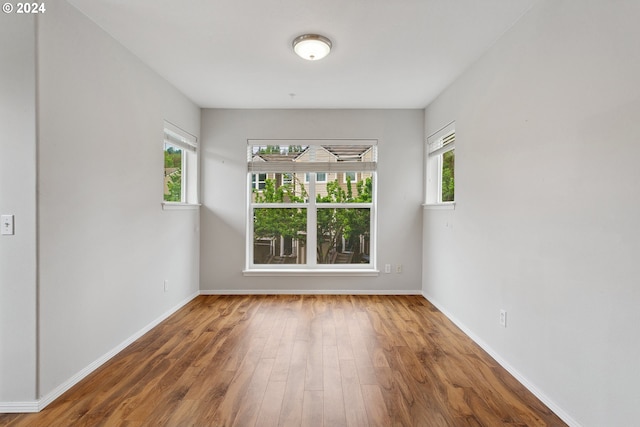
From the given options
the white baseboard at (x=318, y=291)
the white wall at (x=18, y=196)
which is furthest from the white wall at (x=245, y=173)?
the white wall at (x=18, y=196)

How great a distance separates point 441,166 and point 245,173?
260 cm

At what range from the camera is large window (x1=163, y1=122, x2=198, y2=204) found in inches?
140

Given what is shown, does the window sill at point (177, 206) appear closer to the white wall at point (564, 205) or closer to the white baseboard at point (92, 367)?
the white baseboard at point (92, 367)

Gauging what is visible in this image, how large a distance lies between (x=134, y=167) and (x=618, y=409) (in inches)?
141

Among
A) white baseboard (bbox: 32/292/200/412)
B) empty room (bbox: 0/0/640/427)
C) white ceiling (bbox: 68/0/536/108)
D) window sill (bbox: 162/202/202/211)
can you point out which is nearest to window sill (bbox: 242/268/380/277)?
empty room (bbox: 0/0/640/427)

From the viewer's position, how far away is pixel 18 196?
6.00 feet

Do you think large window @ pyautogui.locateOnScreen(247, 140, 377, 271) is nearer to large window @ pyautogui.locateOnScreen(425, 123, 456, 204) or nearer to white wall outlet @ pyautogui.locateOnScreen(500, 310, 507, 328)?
large window @ pyautogui.locateOnScreen(425, 123, 456, 204)

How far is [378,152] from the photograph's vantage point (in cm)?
434

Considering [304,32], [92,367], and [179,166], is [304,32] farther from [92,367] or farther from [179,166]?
[92,367]

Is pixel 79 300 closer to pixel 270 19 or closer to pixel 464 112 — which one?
pixel 270 19

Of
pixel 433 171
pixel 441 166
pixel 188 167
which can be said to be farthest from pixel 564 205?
pixel 188 167

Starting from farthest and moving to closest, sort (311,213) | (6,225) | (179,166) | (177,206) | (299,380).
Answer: (311,213)
(179,166)
(177,206)
(299,380)
(6,225)

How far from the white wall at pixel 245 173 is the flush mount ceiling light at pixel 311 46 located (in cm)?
169

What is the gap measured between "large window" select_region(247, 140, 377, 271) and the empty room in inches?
26.1
